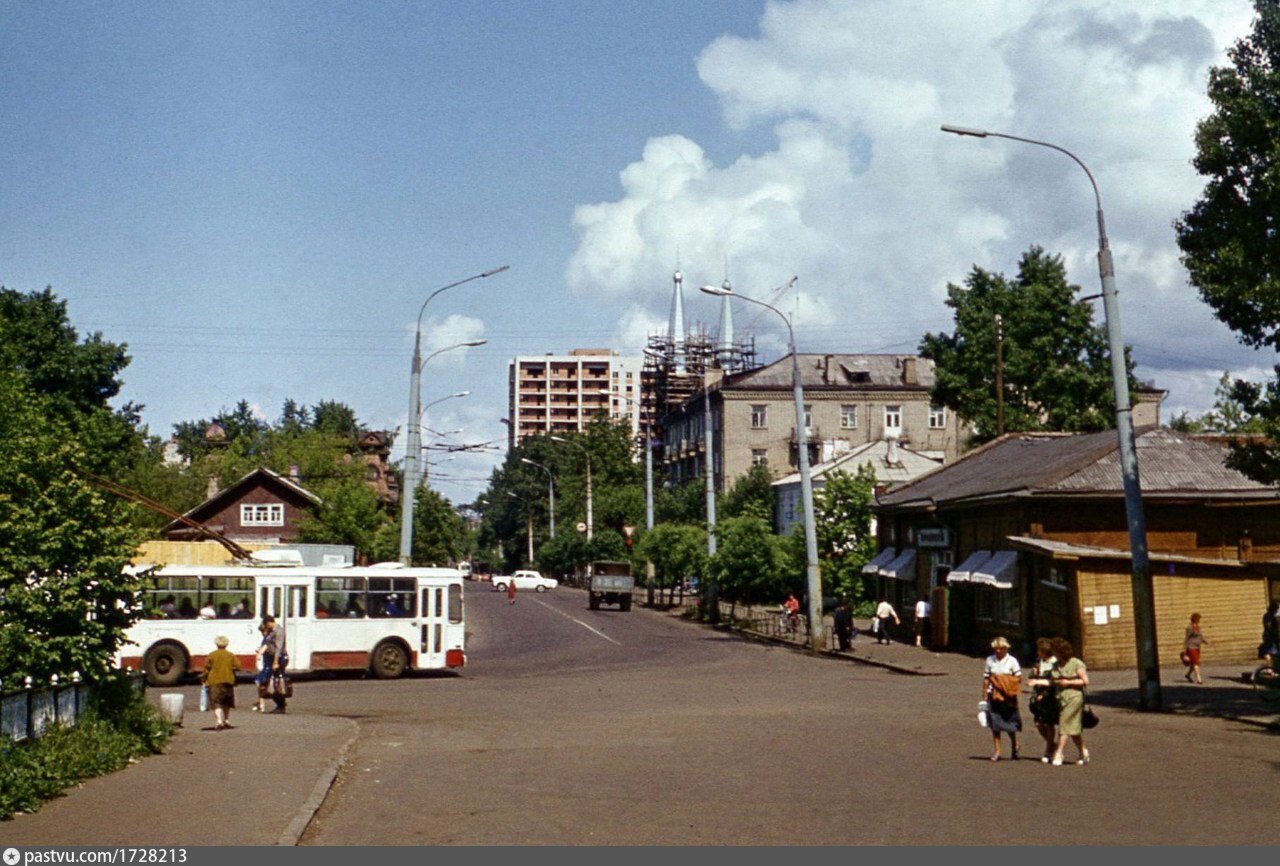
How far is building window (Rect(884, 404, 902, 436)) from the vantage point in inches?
4313

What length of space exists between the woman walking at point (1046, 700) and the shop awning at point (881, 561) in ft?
120

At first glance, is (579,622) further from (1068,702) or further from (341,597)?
(1068,702)

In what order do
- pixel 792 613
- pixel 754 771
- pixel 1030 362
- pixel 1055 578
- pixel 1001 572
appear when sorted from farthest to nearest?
pixel 1030 362
pixel 792 613
pixel 1001 572
pixel 1055 578
pixel 754 771

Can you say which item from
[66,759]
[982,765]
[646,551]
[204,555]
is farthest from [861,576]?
[66,759]

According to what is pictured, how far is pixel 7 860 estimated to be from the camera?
1073cm

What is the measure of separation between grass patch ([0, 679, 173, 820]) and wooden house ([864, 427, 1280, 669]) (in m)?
24.2

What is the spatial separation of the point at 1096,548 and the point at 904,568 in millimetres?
14410

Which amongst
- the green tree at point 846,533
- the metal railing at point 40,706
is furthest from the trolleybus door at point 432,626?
the green tree at point 846,533

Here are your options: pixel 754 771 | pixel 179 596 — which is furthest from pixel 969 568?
pixel 754 771

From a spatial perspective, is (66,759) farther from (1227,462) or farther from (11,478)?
(1227,462)

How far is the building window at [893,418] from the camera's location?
359 ft

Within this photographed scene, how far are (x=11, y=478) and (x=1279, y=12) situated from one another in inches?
776

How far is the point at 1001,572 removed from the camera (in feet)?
134

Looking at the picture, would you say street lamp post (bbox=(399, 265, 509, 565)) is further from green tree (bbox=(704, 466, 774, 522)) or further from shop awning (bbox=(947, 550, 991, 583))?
green tree (bbox=(704, 466, 774, 522))
